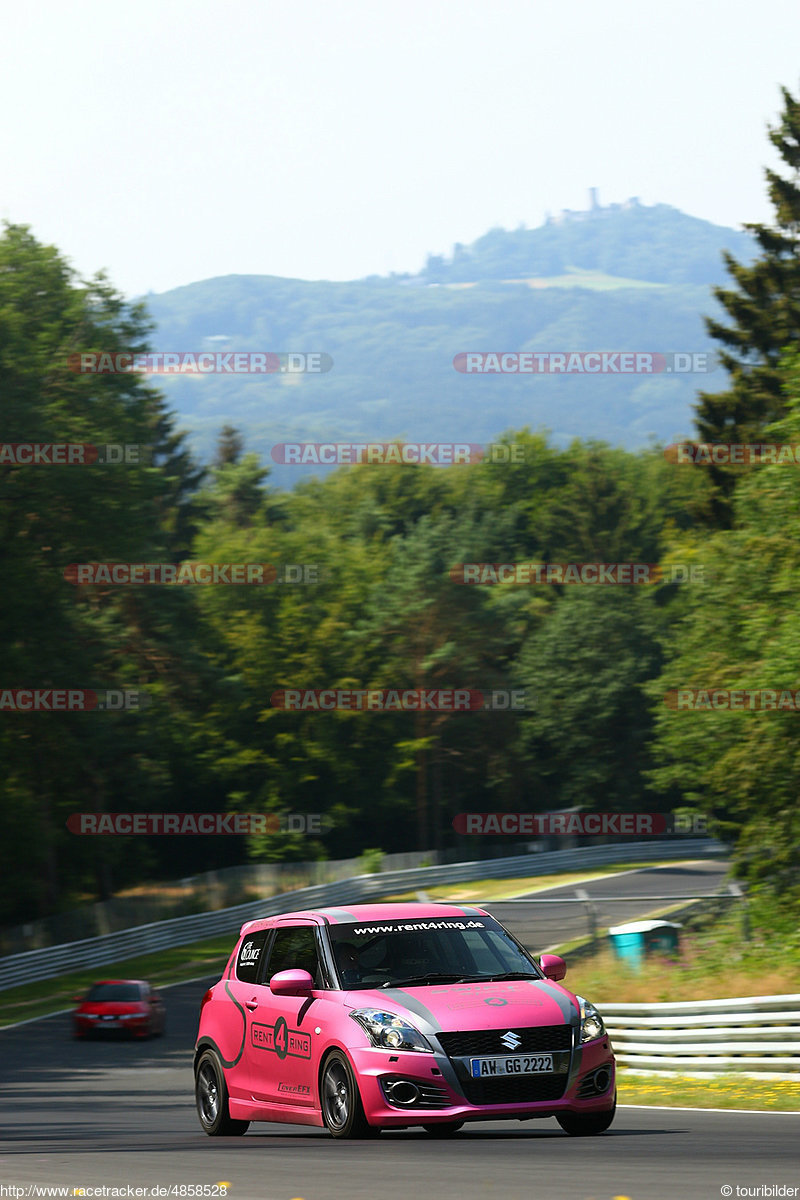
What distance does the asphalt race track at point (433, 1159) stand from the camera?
7.33 m

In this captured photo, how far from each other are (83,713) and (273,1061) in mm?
34960

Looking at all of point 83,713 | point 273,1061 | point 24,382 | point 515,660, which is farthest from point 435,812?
point 273,1061

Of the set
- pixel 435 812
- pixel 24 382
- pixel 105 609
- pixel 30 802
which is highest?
pixel 24 382

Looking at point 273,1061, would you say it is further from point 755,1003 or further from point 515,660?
point 515,660

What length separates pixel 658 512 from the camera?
9156cm

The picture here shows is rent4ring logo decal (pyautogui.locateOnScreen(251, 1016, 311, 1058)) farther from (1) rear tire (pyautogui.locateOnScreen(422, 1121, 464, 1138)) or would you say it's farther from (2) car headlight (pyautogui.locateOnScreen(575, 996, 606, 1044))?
(2) car headlight (pyautogui.locateOnScreen(575, 996, 606, 1044))

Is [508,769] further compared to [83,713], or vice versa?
[508,769]
